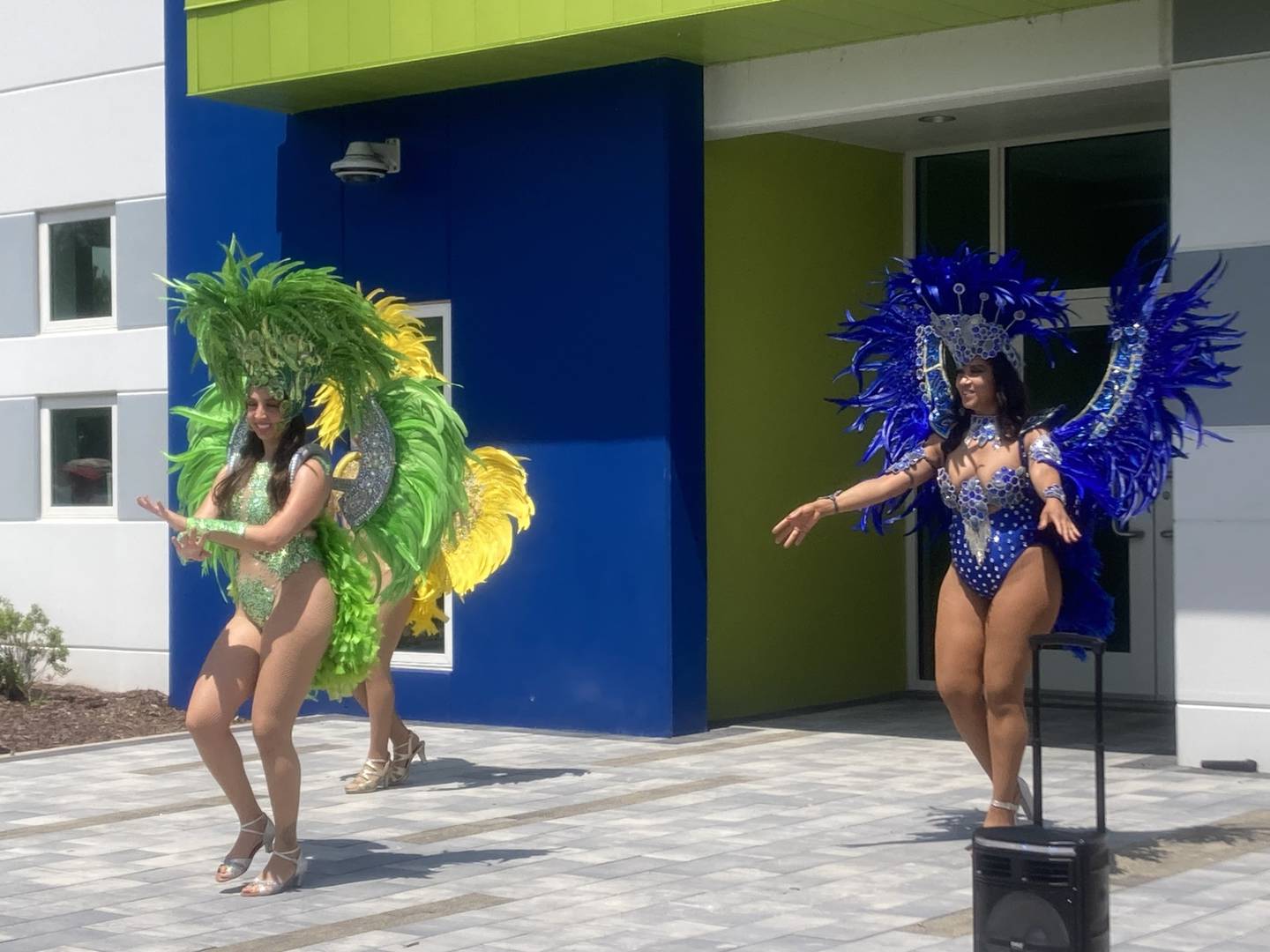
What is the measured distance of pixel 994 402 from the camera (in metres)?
7.58

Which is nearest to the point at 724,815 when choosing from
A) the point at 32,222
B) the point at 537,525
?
the point at 537,525

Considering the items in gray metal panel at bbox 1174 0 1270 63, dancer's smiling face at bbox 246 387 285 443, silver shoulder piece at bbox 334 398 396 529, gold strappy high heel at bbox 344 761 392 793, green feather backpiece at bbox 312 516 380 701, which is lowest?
gold strappy high heel at bbox 344 761 392 793

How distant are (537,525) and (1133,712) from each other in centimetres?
403

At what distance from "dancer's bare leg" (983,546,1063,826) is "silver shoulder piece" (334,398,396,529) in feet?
8.01

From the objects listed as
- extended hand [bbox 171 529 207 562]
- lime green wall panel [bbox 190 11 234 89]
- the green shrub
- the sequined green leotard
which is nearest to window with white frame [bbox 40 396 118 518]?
the green shrub

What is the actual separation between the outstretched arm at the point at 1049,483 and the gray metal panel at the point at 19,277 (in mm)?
9540

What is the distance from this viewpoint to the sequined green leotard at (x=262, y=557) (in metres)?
7.23

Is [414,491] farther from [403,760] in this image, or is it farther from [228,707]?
[403,760]

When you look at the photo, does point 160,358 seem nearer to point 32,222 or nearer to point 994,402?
point 32,222

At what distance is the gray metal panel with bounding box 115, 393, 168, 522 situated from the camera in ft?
45.3

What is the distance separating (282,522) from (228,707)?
0.70 meters

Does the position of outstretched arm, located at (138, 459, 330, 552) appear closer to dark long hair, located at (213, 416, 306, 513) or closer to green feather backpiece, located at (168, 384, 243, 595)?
dark long hair, located at (213, 416, 306, 513)

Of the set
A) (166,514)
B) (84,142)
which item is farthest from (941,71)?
(84,142)

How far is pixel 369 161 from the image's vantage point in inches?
479
